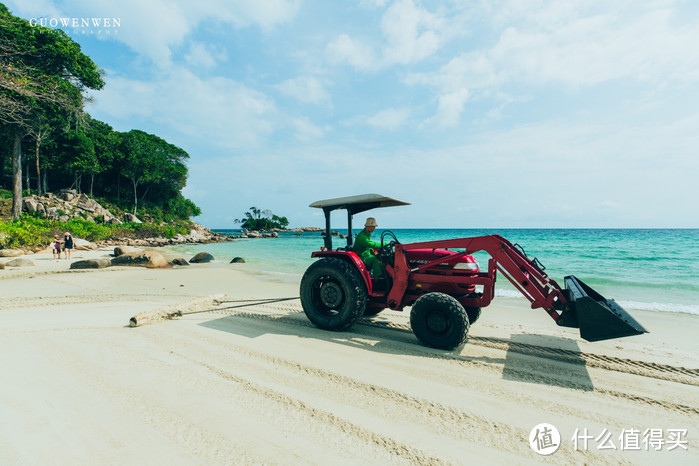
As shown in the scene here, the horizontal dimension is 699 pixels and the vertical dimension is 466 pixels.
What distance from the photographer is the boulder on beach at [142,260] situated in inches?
529

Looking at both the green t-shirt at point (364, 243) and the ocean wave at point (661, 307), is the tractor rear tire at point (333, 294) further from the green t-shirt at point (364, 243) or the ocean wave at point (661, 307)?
the ocean wave at point (661, 307)

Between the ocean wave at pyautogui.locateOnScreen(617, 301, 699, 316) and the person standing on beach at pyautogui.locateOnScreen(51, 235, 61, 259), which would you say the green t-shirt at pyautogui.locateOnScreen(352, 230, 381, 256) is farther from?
the person standing on beach at pyautogui.locateOnScreen(51, 235, 61, 259)

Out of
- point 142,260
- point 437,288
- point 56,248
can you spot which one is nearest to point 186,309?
point 437,288

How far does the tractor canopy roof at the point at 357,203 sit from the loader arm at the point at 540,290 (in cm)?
72

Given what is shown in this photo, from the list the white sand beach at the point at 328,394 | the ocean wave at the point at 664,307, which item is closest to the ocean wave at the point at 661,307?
the ocean wave at the point at 664,307

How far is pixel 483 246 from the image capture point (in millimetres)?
4242

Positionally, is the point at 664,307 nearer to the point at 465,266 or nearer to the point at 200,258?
the point at 465,266

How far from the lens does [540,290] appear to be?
13.1 ft

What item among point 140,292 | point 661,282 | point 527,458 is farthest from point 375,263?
point 661,282

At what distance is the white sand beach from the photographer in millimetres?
2207

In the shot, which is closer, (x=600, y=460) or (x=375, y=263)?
(x=600, y=460)

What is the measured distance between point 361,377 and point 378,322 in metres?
2.18

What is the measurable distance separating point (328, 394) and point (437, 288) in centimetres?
223

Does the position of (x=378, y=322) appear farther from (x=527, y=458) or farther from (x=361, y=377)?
(x=527, y=458)
